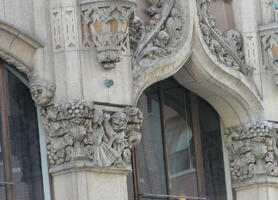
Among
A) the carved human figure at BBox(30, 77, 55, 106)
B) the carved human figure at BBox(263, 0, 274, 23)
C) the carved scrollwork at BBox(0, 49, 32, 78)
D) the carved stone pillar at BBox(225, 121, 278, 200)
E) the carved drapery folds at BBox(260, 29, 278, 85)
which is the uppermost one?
the carved human figure at BBox(263, 0, 274, 23)

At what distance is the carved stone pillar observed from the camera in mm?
28828

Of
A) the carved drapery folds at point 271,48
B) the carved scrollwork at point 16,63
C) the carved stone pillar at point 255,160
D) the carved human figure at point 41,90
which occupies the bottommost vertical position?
the carved stone pillar at point 255,160

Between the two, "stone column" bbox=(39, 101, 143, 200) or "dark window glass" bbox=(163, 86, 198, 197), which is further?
"dark window glass" bbox=(163, 86, 198, 197)

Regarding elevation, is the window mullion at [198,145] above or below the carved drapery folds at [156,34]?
below

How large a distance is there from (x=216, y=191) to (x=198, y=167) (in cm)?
59

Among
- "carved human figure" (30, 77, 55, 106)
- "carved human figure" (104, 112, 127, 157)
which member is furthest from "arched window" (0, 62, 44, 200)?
"carved human figure" (104, 112, 127, 157)

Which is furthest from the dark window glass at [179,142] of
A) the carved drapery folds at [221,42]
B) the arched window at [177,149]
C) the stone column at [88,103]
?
the stone column at [88,103]

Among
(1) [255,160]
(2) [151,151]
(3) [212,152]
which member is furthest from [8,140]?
(1) [255,160]

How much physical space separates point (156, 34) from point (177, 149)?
Result: 2271 mm

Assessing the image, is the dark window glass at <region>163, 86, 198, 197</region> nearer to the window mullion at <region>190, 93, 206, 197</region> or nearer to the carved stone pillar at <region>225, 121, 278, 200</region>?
the window mullion at <region>190, 93, 206, 197</region>

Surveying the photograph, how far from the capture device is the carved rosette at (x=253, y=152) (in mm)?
28812

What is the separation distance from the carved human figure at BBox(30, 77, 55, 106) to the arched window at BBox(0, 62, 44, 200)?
33cm

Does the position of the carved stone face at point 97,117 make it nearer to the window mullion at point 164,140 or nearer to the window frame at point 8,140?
the window frame at point 8,140

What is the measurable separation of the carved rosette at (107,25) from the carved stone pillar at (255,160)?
3.66 meters
